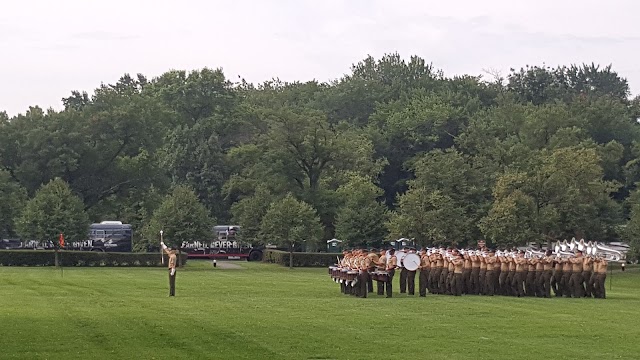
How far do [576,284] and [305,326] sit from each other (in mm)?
18818

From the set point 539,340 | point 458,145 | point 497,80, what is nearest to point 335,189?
point 458,145

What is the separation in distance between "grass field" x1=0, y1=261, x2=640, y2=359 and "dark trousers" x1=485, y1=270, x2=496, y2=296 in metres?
1.90

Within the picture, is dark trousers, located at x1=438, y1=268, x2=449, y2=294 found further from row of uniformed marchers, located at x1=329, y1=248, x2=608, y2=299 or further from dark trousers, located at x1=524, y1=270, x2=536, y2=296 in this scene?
dark trousers, located at x1=524, y1=270, x2=536, y2=296

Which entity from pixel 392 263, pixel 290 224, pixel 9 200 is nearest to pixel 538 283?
pixel 392 263

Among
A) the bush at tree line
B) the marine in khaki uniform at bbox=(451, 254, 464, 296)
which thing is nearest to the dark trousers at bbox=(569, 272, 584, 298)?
the marine in khaki uniform at bbox=(451, 254, 464, 296)

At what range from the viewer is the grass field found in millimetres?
Answer: 23312

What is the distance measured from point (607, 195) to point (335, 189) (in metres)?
25.7

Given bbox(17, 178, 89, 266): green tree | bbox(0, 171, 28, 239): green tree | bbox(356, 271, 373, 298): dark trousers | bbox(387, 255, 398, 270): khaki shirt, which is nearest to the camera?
bbox(356, 271, 373, 298): dark trousers

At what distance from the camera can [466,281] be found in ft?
147

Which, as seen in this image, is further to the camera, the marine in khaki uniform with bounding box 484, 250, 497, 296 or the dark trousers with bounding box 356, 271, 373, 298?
the marine in khaki uniform with bounding box 484, 250, 497, 296

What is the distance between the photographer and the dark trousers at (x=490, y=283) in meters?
44.3

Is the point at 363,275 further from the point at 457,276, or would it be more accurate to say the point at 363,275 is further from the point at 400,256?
the point at 457,276

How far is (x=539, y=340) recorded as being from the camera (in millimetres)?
25969

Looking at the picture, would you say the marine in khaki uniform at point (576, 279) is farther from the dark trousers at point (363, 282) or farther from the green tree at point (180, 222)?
the green tree at point (180, 222)
